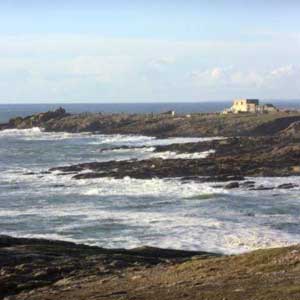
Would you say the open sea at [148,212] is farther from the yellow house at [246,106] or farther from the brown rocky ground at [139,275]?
the yellow house at [246,106]

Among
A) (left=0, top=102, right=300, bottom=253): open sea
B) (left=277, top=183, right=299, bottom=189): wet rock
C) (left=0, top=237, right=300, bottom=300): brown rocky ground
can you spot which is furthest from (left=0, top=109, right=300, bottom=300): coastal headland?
(left=277, top=183, right=299, bottom=189): wet rock

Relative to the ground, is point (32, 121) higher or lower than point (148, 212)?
higher

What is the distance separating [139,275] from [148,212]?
18.9 m

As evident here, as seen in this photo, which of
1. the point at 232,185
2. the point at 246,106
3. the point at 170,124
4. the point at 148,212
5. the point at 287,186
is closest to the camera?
the point at 148,212

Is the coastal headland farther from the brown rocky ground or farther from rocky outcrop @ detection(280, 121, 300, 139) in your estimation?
rocky outcrop @ detection(280, 121, 300, 139)

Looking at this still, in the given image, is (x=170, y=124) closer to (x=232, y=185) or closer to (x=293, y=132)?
(x=293, y=132)

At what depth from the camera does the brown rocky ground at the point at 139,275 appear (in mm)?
13750

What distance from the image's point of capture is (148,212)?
35.5 metres

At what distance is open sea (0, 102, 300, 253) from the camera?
93.1 ft

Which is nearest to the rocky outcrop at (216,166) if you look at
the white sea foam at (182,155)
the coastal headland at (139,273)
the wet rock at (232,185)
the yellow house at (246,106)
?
the white sea foam at (182,155)

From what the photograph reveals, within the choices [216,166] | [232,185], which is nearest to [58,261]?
[232,185]

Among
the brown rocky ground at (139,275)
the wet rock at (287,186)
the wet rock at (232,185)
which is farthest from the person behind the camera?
the wet rock at (232,185)

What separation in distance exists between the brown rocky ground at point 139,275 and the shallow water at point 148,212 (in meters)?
7.50

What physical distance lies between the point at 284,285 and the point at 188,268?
411cm
